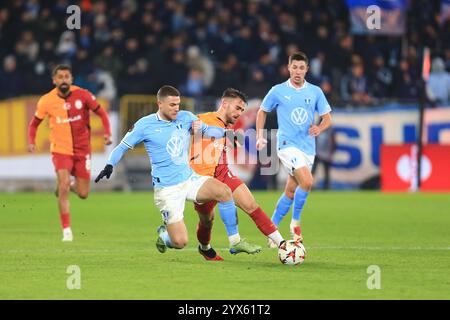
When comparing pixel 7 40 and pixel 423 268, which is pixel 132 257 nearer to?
pixel 423 268

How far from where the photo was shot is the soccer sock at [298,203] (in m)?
13.4

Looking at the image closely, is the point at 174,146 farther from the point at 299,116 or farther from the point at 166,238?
the point at 299,116

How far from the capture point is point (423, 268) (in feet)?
35.4

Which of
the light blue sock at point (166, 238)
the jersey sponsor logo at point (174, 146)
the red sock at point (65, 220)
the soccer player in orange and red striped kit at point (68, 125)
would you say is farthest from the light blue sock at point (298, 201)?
the red sock at point (65, 220)

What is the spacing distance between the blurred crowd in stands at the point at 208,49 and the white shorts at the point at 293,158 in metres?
10.9

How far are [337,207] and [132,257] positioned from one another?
8611 mm

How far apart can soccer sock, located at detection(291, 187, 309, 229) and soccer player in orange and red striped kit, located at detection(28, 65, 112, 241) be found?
2.75 metres

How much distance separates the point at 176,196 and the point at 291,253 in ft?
4.37

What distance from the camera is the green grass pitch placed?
923 centimetres

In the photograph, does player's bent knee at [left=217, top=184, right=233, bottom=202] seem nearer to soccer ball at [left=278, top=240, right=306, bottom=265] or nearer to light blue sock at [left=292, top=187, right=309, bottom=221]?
soccer ball at [left=278, top=240, right=306, bottom=265]

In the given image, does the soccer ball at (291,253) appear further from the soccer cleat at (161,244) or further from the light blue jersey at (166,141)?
the soccer cleat at (161,244)

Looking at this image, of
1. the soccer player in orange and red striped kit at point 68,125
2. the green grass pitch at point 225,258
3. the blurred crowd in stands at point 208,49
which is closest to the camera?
the green grass pitch at point 225,258

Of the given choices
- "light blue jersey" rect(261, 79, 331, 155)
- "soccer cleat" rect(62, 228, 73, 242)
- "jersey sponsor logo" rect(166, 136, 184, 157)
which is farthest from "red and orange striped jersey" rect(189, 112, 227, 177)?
"soccer cleat" rect(62, 228, 73, 242)
